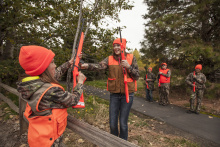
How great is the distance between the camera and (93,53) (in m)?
5.64

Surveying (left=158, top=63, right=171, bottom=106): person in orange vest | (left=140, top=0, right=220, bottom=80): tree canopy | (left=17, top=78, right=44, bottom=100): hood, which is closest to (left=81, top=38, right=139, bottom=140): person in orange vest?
(left=17, top=78, right=44, bottom=100): hood

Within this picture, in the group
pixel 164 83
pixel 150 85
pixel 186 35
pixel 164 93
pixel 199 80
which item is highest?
pixel 186 35

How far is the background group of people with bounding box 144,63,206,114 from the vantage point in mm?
5891

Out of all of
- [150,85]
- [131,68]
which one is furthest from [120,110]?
[150,85]

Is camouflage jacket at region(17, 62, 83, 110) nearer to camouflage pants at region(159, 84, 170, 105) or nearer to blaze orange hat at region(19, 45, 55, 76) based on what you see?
blaze orange hat at region(19, 45, 55, 76)

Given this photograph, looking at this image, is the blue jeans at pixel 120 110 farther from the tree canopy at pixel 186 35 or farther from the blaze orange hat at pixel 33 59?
the tree canopy at pixel 186 35

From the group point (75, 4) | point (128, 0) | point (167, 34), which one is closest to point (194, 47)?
point (167, 34)

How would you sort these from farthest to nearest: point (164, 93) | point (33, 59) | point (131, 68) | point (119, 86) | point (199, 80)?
point (164, 93) → point (199, 80) → point (119, 86) → point (131, 68) → point (33, 59)

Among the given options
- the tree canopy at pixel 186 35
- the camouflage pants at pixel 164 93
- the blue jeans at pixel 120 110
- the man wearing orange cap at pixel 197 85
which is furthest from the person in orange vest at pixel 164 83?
the blue jeans at pixel 120 110

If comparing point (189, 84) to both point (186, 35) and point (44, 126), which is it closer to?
point (186, 35)

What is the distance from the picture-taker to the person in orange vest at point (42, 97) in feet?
4.81

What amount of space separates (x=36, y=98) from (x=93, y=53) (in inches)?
169

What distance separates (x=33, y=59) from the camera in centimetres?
145

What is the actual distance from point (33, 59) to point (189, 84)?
6201 mm
